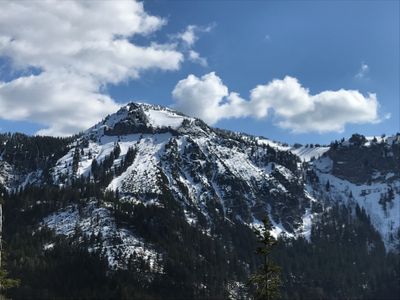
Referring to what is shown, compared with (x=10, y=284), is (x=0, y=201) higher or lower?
higher

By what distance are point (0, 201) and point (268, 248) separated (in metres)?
21.2

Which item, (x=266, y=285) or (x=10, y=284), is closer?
(x=10, y=284)

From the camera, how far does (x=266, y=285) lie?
4491cm

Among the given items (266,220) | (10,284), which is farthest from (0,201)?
(266,220)

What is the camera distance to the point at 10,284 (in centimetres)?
4059

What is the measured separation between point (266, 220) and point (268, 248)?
2.37 meters

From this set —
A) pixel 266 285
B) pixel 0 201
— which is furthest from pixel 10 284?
pixel 266 285

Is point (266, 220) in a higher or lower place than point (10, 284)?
higher

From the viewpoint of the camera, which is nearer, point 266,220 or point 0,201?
point 0,201

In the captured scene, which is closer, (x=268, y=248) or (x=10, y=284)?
(x=10, y=284)

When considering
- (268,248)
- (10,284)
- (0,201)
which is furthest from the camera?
(268,248)

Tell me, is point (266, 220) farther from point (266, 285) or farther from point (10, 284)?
point (10, 284)

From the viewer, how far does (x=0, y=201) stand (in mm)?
36875

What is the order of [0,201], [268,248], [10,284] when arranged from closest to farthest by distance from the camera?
[0,201]
[10,284]
[268,248]
